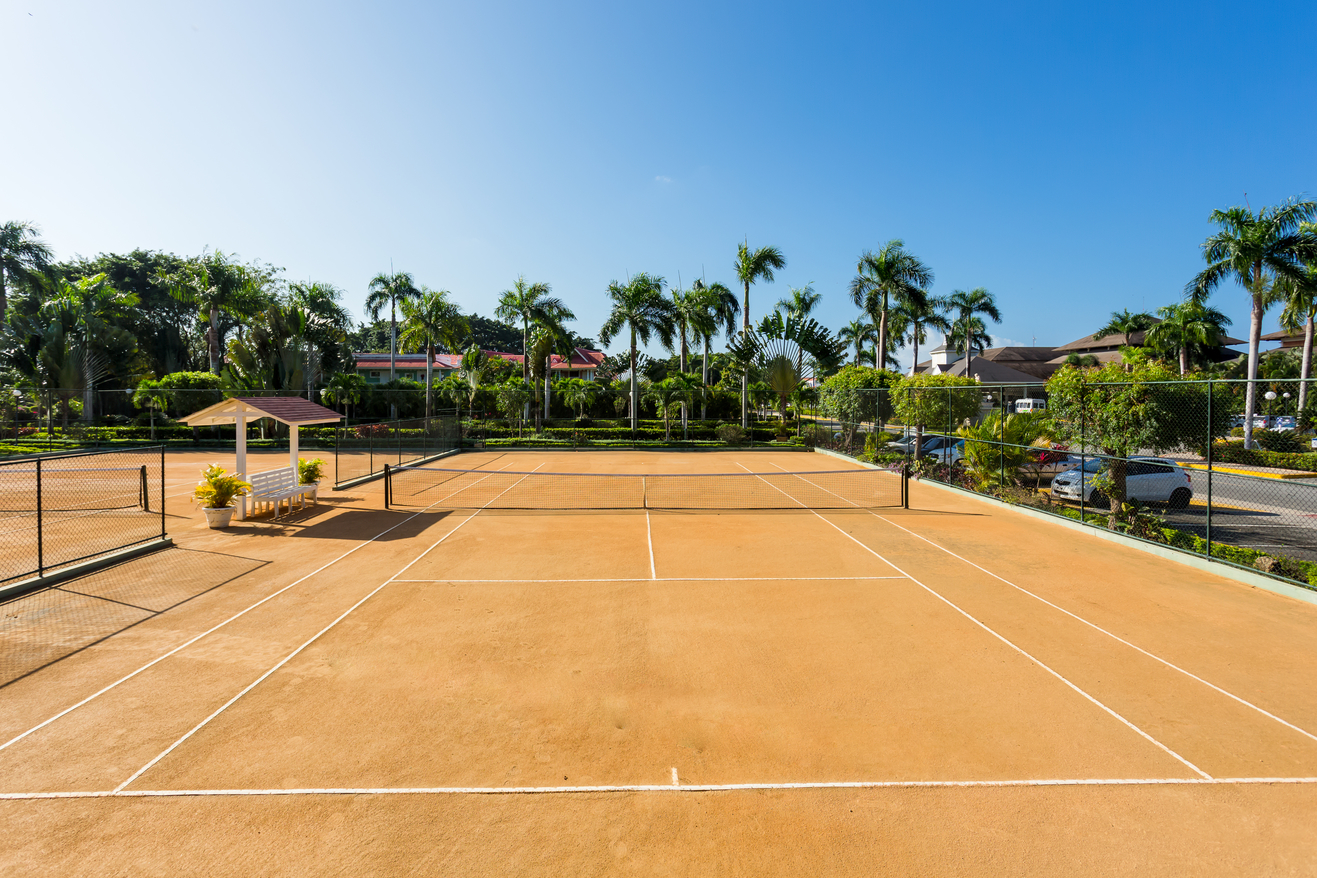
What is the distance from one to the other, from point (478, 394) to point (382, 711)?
46.9 meters

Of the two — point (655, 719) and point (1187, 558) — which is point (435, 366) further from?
point (655, 719)

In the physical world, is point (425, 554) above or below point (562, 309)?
below

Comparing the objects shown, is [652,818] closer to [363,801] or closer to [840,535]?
[363,801]

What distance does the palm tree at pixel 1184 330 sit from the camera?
47000 mm

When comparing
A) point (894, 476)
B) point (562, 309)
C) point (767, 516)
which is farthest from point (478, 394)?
point (767, 516)

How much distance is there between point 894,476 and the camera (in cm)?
2295

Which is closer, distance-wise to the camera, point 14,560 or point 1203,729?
point 1203,729

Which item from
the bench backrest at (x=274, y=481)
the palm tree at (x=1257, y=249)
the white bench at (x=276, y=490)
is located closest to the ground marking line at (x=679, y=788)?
the white bench at (x=276, y=490)

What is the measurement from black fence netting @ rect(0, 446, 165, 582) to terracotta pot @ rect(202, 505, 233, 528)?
837 mm

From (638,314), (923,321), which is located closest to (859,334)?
(923,321)

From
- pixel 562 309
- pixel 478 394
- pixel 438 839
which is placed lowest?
pixel 438 839

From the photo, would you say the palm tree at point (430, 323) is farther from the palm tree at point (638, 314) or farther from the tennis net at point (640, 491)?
the tennis net at point (640, 491)

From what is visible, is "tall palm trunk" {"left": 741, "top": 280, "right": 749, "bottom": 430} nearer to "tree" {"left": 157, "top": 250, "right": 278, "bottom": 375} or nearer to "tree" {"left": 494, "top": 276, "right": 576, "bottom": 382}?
"tree" {"left": 494, "top": 276, "right": 576, "bottom": 382}

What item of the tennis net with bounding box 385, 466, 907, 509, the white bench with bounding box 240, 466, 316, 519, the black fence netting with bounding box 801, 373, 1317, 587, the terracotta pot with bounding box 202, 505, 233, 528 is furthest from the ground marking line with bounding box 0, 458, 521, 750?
the black fence netting with bounding box 801, 373, 1317, 587
